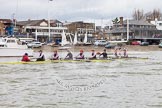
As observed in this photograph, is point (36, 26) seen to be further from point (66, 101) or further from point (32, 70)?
point (66, 101)

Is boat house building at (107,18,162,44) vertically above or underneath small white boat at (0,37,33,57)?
above

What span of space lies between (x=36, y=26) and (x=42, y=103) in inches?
5266

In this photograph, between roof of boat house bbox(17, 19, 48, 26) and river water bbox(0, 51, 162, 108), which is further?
roof of boat house bbox(17, 19, 48, 26)

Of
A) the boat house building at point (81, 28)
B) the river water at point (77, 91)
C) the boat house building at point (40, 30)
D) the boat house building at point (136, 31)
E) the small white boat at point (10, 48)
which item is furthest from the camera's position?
the boat house building at point (81, 28)

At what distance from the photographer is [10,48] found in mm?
67312

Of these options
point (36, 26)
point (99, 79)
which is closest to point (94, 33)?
point (36, 26)

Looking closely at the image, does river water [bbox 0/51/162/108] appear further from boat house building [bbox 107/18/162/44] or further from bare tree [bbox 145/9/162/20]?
bare tree [bbox 145/9/162/20]

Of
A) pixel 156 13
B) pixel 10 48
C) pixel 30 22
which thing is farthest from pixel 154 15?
pixel 10 48

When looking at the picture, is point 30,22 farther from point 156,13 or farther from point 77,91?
point 77,91

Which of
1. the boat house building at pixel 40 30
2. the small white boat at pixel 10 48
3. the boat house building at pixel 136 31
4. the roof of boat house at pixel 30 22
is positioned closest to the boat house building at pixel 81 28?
the boat house building at pixel 40 30

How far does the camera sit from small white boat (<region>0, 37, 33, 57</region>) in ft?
218

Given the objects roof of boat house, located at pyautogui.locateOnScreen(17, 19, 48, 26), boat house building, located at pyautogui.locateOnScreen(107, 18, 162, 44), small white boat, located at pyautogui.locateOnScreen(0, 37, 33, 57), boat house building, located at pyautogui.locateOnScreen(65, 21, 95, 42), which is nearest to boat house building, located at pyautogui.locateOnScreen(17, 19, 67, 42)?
roof of boat house, located at pyautogui.locateOnScreen(17, 19, 48, 26)

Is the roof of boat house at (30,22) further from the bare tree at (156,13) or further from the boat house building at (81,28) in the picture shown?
the bare tree at (156,13)

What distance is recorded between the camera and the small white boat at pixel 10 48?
66.4 metres
